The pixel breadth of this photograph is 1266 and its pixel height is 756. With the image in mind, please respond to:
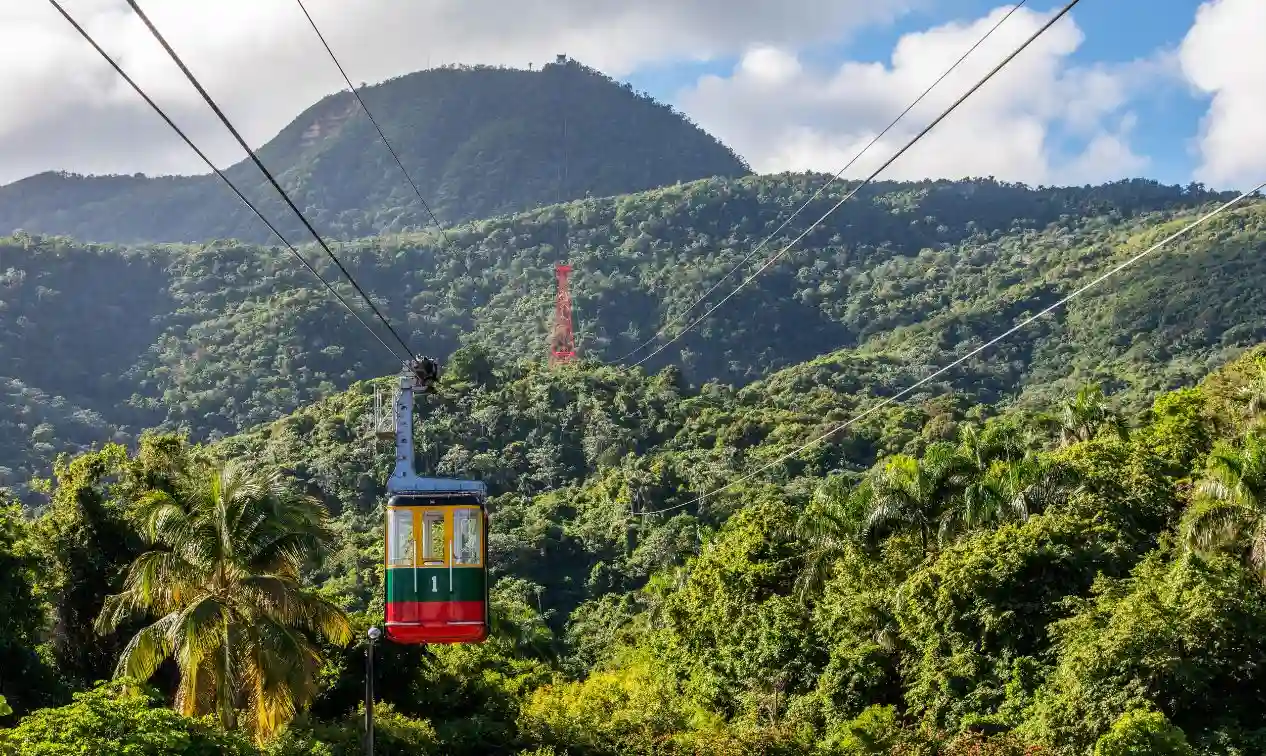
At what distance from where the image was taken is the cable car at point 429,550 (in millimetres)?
19719

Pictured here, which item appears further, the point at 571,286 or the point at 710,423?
the point at 571,286

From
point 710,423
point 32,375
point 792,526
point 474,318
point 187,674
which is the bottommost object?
point 187,674

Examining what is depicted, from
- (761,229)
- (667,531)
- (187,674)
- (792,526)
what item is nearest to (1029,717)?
(792,526)

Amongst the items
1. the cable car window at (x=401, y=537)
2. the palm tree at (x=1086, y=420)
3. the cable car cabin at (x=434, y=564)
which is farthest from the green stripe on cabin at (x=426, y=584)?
the palm tree at (x=1086, y=420)

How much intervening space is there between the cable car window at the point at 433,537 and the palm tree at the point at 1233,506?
16.1 m

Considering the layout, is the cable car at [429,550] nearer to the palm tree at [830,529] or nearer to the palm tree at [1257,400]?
the palm tree at [830,529]

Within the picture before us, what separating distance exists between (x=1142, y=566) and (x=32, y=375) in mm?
118670

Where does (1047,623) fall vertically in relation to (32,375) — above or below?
below

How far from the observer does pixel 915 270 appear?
150375mm

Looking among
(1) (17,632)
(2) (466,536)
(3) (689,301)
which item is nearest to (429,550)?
(2) (466,536)

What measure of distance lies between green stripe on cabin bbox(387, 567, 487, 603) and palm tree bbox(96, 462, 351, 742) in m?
3.62

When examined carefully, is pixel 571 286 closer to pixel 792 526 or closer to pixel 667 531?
pixel 667 531

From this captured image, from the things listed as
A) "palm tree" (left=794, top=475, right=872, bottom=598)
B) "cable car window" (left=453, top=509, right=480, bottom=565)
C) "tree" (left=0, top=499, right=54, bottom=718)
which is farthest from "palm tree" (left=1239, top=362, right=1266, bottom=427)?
"tree" (left=0, top=499, right=54, bottom=718)

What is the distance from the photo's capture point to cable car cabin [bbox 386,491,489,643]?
64.7 ft
